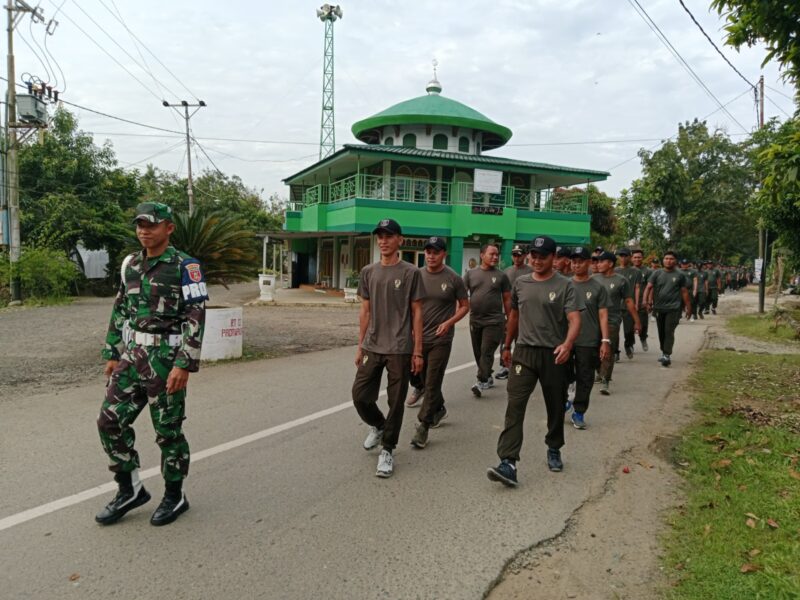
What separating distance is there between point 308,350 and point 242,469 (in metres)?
6.36

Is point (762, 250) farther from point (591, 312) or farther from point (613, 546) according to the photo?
point (613, 546)

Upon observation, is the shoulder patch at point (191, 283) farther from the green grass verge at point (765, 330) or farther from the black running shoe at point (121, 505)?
→ the green grass verge at point (765, 330)

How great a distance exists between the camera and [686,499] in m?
3.92

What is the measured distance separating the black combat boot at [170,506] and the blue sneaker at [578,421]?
3.87 metres

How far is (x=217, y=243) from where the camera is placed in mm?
9047

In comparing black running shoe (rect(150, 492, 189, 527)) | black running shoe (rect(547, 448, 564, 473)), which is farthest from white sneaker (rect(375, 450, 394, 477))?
black running shoe (rect(150, 492, 189, 527))

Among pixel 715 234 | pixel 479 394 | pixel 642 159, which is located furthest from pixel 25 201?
pixel 715 234

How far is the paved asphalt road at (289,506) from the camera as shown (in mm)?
2801

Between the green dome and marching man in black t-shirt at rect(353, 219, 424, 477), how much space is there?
25.3 meters

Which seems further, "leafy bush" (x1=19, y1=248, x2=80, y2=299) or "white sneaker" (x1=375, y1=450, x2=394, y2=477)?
"leafy bush" (x1=19, y1=248, x2=80, y2=299)

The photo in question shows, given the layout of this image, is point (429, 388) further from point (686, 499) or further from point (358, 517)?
point (686, 499)

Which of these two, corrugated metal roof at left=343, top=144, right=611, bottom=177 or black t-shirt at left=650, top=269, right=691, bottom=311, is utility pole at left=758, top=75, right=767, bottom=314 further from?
black t-shirt at left=650, top=269, right=691, bottom=311

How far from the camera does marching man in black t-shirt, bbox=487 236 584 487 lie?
13.3 ft

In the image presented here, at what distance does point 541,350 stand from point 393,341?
1.13 m
